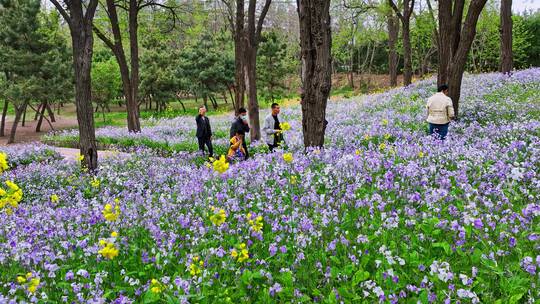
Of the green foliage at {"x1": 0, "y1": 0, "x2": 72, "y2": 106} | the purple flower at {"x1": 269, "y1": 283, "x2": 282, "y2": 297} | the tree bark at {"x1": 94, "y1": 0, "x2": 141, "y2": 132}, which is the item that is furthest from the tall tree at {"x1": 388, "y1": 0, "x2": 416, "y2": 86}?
the green foliage at {"x1": 0, "y1": 0, "x2": 72, "y2": 106}

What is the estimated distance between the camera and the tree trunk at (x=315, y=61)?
8.64 metres

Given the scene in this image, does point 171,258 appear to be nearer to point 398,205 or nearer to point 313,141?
point 398,205

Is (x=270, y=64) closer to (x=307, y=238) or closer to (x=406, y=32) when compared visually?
(x=406, y=32)

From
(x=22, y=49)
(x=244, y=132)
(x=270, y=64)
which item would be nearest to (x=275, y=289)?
(x=244, y=132)

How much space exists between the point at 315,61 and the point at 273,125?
3.34 m

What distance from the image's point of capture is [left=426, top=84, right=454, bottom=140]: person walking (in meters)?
10.5

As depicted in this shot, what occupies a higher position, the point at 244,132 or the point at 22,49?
the point at 22,49

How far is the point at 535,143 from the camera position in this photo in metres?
7.43

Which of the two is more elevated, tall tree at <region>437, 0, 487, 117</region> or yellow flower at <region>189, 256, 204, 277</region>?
tall tree at <region>437, 0, 487, 117</region>

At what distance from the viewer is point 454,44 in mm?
12789

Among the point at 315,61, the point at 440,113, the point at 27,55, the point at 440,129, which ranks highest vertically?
the point at 27,55

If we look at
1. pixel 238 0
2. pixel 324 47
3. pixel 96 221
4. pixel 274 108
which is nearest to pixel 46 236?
pixel 96 221

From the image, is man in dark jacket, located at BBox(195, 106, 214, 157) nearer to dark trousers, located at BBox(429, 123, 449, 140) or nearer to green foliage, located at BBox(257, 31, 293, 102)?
dark trousers, located at BBox(429, 123, 449, 140)

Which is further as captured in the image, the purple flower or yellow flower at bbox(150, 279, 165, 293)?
the purple flower
